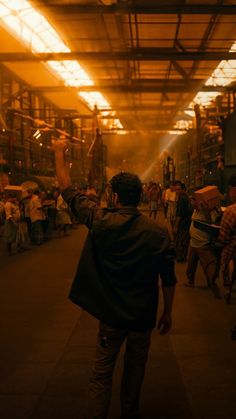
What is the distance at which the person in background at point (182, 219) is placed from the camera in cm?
1014

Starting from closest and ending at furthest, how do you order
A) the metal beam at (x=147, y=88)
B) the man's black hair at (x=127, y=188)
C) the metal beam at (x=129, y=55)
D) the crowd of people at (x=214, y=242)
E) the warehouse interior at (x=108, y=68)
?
1. the man's black hair at (x=127, y=188)
2. the crowd of people at (x=214, y=242)
3. the warehouse interior at (x=108, y=68)
4. the metal beam at (x=129, y=55)
5. the metal beam at (x=147, y=88)

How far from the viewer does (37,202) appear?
14859mm

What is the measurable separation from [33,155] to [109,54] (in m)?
6.18

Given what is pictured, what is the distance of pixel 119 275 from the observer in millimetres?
3059

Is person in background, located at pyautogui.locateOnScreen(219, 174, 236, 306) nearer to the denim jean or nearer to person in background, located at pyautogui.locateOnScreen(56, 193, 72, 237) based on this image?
the denim jean

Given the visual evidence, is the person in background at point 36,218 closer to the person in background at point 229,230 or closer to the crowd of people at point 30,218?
the crowd of people at point 30,218

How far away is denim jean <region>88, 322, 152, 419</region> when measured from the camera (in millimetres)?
3082

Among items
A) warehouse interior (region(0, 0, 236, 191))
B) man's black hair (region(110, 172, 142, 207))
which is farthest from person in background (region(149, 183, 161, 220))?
man's black hair (region(110, 172, 142, 207))

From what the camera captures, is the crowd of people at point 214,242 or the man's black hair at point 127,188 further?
the crowd of people at point 214,242

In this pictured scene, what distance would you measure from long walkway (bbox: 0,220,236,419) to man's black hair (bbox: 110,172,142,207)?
1648 mm

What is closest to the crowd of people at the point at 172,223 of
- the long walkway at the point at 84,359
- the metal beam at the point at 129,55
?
the long walkway at the point at 84,359

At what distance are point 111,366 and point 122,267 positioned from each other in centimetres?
64

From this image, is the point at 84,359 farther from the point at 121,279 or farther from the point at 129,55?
the point at 129,55

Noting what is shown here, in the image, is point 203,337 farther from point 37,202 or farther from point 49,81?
point 49,81
